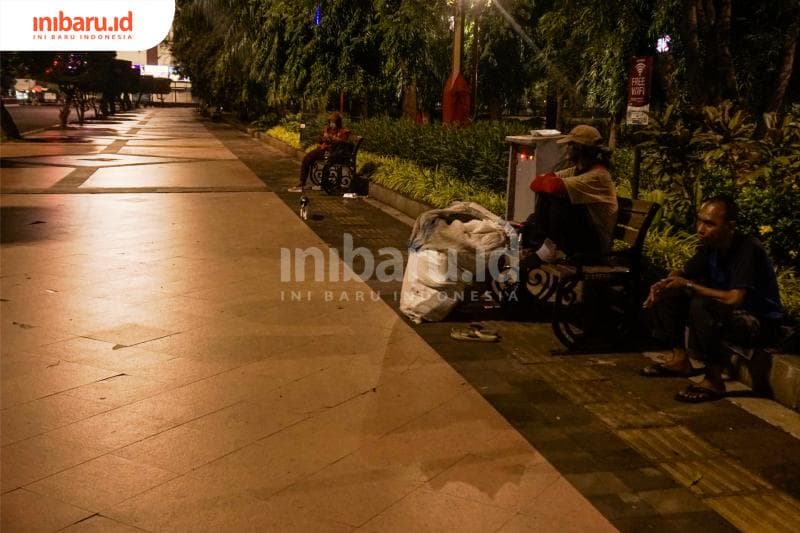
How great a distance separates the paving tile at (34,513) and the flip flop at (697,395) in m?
3.38

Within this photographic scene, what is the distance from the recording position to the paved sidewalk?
362 cm

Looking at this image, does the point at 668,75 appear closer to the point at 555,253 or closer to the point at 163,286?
the point at 555,253

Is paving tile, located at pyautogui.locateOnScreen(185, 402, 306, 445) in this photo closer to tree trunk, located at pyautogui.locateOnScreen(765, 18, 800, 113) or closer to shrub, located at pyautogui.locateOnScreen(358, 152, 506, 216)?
shrub, located at pyautogui.locateOnScreen(358, 152, 506, 216)

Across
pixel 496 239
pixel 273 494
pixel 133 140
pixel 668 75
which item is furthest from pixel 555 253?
pixel 133 140

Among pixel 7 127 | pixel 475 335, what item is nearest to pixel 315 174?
pixel 475 335

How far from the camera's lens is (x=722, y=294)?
4.84 meters

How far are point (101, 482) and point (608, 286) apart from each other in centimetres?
393

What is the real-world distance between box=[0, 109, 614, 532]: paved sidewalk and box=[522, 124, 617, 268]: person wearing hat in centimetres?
133

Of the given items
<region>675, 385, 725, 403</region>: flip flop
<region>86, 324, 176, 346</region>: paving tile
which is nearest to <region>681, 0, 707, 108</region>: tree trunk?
<region>675, 385, 725, 403</region>: flip flop

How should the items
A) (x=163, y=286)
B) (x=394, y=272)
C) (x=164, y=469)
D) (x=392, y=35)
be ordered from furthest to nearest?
(x=392, y=35)
(x=394, y=272)
(x=163, y=286)
(x=164, y=469)

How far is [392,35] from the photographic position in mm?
18047

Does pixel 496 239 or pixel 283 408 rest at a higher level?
pixel 496 239

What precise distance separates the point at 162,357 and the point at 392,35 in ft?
44.9

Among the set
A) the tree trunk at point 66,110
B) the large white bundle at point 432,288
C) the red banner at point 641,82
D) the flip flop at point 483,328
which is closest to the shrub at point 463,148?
the red banner at point 641,82
